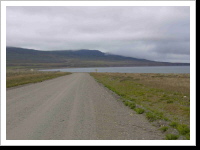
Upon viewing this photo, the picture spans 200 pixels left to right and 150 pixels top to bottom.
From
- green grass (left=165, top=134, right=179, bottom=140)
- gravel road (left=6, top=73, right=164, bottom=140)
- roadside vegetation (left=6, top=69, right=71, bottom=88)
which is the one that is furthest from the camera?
roadside vegetation (left=6, top=69, right=71, bottom=88)

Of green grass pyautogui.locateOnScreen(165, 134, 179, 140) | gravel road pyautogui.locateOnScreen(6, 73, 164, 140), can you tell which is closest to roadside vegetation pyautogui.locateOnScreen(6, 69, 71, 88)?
gravel road pyautogui.locateOnScreen(6, 73, 164, 140)

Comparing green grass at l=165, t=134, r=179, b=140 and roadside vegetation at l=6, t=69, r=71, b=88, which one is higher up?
roadside vegetation at l=6, t=69, r=71, b=88

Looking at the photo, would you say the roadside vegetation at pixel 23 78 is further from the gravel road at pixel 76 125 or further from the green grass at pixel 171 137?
the green grass at pixel 171 137

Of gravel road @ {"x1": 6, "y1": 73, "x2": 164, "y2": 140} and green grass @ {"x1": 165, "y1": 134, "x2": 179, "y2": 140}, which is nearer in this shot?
green grass @ {"x1": 165, "y1": 134, "x2": 179, "y2": 140}

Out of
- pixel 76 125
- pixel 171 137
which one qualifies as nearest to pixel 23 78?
pixel 76 125

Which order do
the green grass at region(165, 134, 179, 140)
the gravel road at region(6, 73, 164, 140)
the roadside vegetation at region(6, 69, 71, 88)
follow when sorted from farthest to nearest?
the roadside vegetation at region(6, 69, 71, 88) < the gravel road at region(6, 73, 164, 140) < the green grass at region(165, 134, 179, 140)

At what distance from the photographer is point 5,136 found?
728 centimetres

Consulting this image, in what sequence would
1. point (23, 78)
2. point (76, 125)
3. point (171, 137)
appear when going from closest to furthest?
1. point (171, 137)
2. point (76, 125)
3. point (23, 78)

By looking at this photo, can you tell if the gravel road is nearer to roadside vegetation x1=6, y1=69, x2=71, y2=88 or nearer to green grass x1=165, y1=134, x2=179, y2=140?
green grass x1=165, y1=134, x2=179, y2=140

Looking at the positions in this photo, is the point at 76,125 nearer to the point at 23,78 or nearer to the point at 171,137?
the point at 171,137

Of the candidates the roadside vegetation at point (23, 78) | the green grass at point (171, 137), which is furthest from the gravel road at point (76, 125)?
the roadside vegetation at point (23, 78)

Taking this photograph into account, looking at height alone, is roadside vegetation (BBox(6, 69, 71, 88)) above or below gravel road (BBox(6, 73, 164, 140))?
above

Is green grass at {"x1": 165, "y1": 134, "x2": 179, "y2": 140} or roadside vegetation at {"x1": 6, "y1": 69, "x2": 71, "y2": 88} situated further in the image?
roadside vegetation at {"x1": 6, "y1": 69, "x2": 71, "y2": 88}

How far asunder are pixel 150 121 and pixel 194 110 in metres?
3.85
